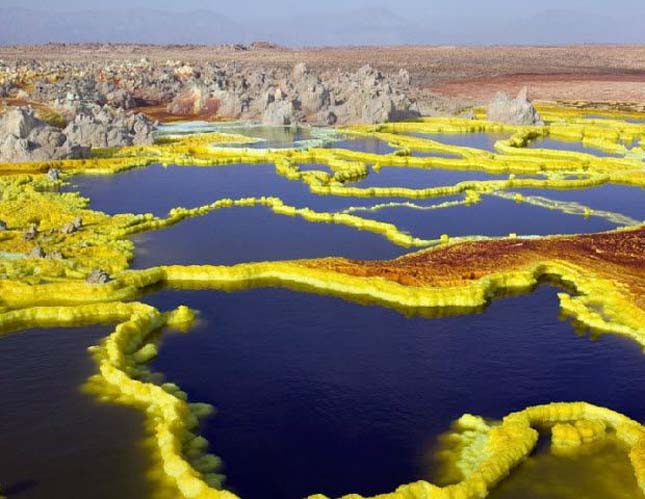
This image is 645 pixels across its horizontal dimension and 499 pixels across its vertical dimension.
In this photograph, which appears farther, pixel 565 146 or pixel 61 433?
pixel 565 146

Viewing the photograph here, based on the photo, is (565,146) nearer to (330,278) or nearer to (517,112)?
(517,112)

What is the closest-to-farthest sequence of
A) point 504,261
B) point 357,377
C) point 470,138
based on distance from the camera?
point 357,377
point 504,261
point 470,138

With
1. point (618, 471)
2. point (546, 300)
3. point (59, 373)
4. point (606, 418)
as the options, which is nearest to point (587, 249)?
point (546, 300)

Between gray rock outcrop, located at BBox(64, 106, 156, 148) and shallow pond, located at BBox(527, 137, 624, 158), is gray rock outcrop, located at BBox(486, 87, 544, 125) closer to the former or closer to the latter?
shallow pond, located at BBox(527, 137, 624, 158)

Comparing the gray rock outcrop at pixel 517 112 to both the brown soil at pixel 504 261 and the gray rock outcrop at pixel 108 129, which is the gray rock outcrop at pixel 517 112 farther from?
the brown soil at pixel 504 261

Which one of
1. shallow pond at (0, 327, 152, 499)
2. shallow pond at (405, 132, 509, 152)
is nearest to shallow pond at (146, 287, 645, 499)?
shallow pond at (0, 327, 152, 499)

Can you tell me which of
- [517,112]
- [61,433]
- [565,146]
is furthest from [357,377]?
A: [517,112]

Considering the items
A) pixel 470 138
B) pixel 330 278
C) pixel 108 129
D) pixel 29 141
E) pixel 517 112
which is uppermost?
pixel 517 112

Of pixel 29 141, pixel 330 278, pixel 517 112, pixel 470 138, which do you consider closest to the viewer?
pixel 330 278

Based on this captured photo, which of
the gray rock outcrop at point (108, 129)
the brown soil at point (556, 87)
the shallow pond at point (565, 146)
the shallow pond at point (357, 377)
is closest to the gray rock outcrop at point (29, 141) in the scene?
the gray rock outcrop at point (108, 129)
